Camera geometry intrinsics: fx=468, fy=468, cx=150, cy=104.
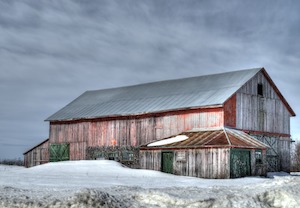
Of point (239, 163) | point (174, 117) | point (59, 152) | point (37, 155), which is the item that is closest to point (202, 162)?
point (239, 163)

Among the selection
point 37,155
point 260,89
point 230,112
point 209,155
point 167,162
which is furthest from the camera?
point 37,155

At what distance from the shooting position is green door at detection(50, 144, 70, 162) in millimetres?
43750

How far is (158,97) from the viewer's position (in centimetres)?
4084

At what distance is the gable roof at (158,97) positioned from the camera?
3642cm

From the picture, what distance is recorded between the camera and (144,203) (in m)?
11.1

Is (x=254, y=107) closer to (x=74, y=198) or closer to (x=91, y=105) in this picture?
(x=91, y=105)

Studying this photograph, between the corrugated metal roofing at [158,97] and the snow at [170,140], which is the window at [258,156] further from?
the snow at [170,140]

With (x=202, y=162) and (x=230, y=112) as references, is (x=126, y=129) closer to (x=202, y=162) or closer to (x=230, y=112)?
(x=230, y=112)

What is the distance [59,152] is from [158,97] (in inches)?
444

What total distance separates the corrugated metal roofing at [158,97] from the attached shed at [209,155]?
295 centimetres

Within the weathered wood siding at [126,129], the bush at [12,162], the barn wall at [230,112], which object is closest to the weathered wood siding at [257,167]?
the barn wall at [230,112]

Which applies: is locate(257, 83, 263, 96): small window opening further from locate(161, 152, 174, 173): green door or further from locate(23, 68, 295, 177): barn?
locate(161, 152, 174, 173): green door

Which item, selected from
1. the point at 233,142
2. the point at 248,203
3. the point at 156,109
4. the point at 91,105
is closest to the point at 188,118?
the point at 156,109

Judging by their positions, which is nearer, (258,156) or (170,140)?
(258,156)
